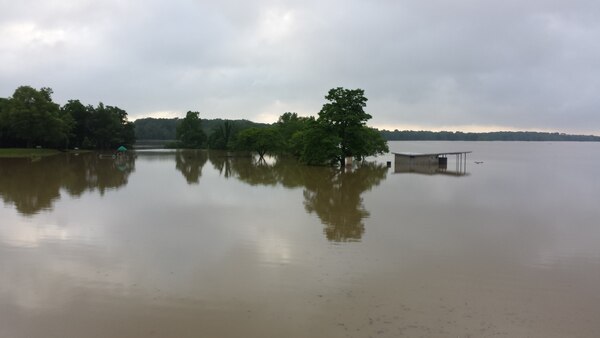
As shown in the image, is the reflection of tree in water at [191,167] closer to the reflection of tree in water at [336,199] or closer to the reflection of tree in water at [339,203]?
the reflection of tree in water at [336,199]

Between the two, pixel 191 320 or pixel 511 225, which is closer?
pixel 191 320

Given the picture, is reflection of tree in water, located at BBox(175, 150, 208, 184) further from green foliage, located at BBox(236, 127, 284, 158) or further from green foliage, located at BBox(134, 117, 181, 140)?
green foliage, located at BBox(134, 117, 181, 140)

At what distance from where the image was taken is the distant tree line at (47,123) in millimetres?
63188

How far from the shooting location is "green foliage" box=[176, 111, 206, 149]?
110 m

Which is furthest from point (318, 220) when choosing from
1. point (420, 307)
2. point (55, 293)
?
point (55, 293)

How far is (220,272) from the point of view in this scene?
1036 cm

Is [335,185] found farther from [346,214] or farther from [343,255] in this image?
[343,255]

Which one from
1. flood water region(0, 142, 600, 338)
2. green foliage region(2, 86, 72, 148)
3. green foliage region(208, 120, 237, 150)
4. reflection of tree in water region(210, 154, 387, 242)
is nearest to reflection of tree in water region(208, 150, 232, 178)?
Answer: reflection of tree in water region(210, 154, 387, 242)

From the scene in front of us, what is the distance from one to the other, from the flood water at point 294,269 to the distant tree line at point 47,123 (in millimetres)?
48517

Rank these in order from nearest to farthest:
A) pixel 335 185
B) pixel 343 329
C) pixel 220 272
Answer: pixel 343 329 → pixel 220 272 → pixel 335 185

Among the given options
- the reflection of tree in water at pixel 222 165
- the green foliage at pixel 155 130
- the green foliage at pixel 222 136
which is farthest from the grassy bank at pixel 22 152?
the green foliage at pixel 155 130

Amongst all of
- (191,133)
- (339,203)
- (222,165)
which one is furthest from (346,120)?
(191,133)

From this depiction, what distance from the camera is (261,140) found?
212 ft

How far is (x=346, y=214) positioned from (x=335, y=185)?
38.0 ft
